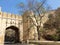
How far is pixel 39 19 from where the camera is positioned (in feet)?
92.3

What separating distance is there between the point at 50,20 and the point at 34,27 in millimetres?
5949

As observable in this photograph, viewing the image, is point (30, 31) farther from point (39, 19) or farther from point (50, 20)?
point (50, 20)

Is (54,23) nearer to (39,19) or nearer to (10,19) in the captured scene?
(39,19)

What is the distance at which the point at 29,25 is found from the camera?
30766 millimetres

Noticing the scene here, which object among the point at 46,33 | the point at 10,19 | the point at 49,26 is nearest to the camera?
the point at 10,19

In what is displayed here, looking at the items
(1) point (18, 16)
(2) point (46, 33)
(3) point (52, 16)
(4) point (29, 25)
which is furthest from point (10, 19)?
(3) point (52, 16)

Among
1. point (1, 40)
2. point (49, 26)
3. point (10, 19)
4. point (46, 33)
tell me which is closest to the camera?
point (1, 40)

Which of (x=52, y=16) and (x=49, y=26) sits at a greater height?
(x=52, y=16)

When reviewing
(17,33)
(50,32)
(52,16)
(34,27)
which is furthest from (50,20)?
(17,33)

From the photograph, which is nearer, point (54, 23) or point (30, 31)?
point (30, 31)

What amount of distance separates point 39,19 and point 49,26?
6958 millimetres

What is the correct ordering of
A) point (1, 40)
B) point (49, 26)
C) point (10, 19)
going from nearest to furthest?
point (1, 40), point (10, 19), point (49, 26)

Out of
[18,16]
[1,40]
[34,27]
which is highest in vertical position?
[18,16]

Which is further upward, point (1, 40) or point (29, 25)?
point (29, 25)
